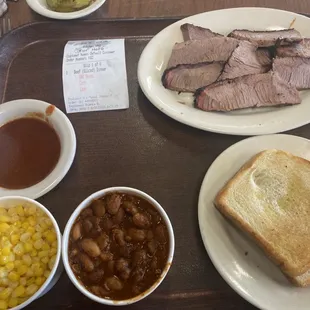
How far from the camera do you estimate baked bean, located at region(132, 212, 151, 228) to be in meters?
1.31

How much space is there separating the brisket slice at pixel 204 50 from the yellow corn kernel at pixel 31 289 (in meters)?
1.16

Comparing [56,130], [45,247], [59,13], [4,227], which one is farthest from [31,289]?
[59,13]

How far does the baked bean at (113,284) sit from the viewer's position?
1241 mm

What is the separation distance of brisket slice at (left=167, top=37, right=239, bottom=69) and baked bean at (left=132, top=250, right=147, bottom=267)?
0.96 meters

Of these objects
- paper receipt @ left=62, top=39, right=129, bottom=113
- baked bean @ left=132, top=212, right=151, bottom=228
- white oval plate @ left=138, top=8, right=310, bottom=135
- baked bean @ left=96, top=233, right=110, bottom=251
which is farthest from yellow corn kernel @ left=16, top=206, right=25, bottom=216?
white oval plate @ left=138, top=8, right=310, bottom=135

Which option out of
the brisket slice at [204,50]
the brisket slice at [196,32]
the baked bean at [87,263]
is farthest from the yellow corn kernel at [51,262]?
the brisket slice at [196,32]

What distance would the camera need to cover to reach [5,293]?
1.24m

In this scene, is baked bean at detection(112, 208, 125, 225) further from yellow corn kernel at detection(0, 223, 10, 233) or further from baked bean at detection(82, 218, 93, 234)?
yellow corn kernel at detection(0, 223, 10, 233)

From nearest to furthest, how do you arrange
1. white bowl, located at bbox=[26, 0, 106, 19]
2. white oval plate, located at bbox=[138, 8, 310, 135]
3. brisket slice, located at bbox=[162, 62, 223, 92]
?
white oval plate, located at bbox=[138, 8, 310, 135]
brisket slice, located at bbox=[162, 62, 223, 92]
white bowl, located at bbox=[26, 0, 106, 19]

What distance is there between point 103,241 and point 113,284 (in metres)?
0.15

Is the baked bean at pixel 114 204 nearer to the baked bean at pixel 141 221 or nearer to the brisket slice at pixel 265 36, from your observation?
the baked bean at pixel 141 221

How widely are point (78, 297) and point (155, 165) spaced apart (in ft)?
2.09

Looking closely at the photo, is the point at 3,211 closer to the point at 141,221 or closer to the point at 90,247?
the point at 90,247

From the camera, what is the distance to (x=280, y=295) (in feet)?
4.33
